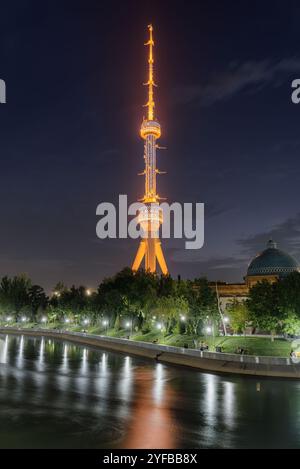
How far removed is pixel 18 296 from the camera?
109m

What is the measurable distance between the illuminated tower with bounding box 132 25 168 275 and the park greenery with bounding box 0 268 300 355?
2423cm

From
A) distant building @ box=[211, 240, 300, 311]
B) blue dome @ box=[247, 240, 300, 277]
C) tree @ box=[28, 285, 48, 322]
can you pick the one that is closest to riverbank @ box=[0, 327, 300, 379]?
distant building @ box=[211, 240, 300, 311]

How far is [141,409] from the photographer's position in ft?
72.9

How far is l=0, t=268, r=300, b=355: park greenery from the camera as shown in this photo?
48000 millimetres

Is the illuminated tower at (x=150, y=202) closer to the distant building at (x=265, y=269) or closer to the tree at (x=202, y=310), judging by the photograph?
the distant building at (x=265, y=269)

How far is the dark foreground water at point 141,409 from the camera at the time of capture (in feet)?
56.0

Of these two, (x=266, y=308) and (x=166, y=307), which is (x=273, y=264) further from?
(x=266, y=308)

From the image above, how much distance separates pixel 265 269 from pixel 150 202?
35.6 metres

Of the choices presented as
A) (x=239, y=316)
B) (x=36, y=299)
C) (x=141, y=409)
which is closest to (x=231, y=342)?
(x=239, y=316)

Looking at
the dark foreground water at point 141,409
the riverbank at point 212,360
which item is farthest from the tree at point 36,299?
the dark foreground water at point 141,409
